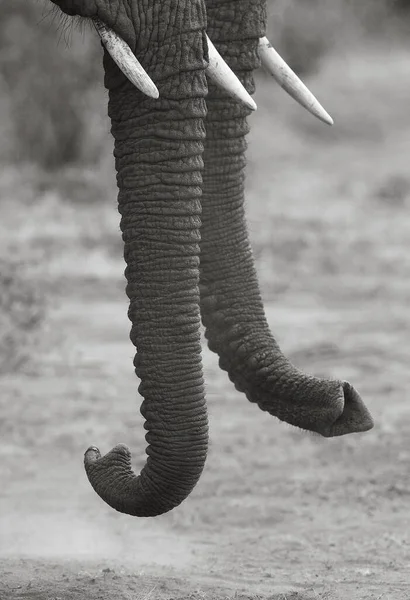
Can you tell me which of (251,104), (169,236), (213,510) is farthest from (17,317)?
(169,236)

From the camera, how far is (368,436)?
24.5ft

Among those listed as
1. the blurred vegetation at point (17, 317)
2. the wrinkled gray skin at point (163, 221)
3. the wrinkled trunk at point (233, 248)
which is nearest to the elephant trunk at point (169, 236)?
the wrinkled gray skin at point (163, 221)

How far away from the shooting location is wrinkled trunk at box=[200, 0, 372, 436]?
14.9ft

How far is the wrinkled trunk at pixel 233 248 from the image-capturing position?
4.53 metres

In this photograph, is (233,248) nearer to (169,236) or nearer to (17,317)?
(169,236)

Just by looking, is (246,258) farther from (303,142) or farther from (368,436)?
(303,142)

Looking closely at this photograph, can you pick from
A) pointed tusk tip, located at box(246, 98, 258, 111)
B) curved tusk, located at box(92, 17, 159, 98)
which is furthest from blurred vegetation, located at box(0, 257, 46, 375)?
curved tusk, located at box(92, 17, 159, 98)

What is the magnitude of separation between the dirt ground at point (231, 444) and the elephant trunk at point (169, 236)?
47.7 inches

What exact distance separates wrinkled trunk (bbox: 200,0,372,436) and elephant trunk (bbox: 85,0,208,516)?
594 millimetres

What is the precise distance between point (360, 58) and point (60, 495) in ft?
65.5

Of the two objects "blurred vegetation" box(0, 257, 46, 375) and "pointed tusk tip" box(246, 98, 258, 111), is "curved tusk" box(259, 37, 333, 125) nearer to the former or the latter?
"pointed tusk tip" box(246, 98, 258, 111)

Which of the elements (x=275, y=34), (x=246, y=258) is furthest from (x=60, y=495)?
(x=275, y=34)

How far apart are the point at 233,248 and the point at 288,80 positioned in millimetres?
562

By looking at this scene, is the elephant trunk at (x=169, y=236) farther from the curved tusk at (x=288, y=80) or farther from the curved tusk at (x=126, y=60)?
the curved tusk at (x=288, y=80)
